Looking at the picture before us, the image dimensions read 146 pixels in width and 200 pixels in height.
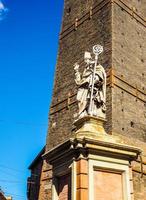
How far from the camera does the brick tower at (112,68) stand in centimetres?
Answer: 1593

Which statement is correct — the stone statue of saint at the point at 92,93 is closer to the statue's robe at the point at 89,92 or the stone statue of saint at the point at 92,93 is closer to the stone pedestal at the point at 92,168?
the statue's robe at the point at 89,92

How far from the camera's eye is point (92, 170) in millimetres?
4836

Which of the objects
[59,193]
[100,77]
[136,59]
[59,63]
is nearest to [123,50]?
[136,59]

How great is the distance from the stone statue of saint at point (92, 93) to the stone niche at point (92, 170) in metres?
0.82

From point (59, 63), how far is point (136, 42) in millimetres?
4906

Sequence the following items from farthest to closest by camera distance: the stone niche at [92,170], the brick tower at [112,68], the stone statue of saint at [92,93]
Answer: the brick tower at [112,68]
the stone statue of saint at [92,93]
the stone niche at [92,170]

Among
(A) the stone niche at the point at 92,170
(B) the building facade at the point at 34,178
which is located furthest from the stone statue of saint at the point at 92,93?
(B) the building facade at the point at 34,178

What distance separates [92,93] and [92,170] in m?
1.40

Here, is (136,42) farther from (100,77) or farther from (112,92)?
(100,77)

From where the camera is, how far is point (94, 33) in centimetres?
1938

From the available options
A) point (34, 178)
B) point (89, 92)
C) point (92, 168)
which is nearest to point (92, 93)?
point (89, 92)

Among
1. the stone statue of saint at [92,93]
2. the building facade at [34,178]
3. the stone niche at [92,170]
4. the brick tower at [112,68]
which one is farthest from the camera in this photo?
the building facade at [34,178]

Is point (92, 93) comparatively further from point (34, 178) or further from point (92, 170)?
point (34, 178)

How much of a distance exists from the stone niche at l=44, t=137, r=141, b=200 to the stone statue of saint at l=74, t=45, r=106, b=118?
2.70 feet
